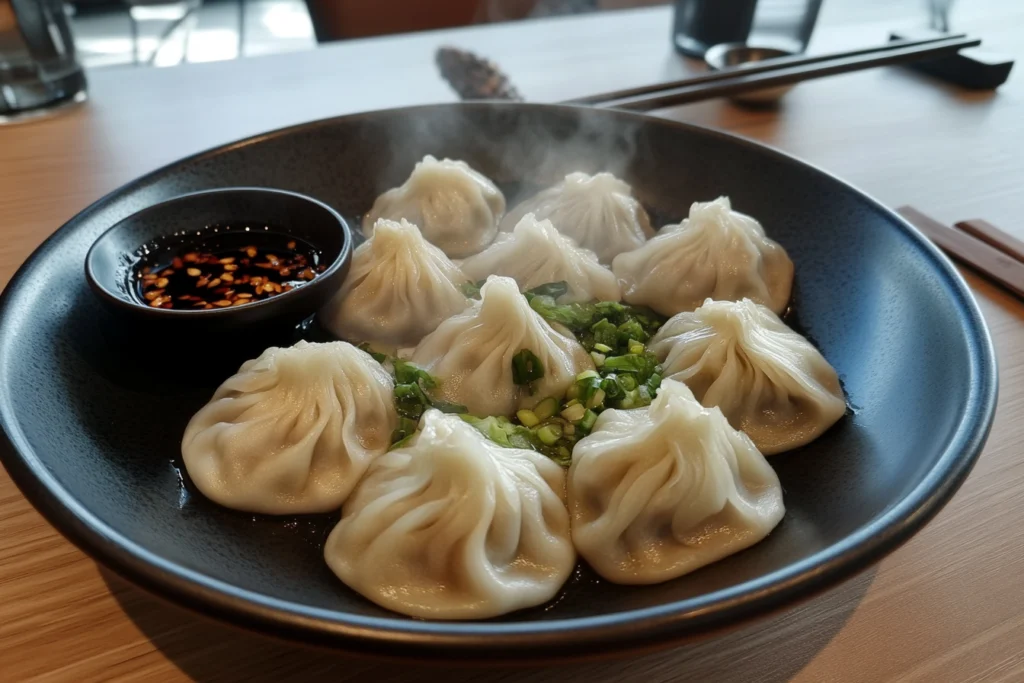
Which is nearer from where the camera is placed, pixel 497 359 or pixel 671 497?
pixel 671 497

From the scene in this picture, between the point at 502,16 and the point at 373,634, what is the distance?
207 inches

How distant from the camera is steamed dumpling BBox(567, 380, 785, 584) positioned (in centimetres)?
147

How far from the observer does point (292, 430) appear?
174 cm

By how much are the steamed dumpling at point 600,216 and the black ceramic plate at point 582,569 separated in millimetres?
191

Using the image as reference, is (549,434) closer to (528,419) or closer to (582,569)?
(528,419)

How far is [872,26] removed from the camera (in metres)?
5.14

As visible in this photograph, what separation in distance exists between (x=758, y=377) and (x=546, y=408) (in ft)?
1.74

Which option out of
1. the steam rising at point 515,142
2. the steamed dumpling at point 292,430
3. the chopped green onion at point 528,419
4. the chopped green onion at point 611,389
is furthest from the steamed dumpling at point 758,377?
the steam rising at point 515,142

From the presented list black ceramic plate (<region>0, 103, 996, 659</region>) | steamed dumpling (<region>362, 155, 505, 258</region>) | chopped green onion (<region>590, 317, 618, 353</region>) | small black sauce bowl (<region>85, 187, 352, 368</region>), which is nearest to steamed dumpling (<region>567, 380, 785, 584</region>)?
black ceramic plate (<region>0, 103, 996, 659</region>)

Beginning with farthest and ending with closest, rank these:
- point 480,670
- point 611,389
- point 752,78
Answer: point 752,78 < point 611,389 < point 480,670

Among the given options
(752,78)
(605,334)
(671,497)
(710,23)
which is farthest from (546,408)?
(710,23)

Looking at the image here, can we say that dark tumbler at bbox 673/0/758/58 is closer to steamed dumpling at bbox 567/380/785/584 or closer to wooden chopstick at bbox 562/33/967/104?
wooden chopstick at bbox 562/33/967/104

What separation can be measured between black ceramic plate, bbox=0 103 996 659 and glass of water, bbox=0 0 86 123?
1.72 metres

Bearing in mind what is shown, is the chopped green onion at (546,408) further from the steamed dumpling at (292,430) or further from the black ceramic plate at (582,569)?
the black ceramic plate at (582,569)
